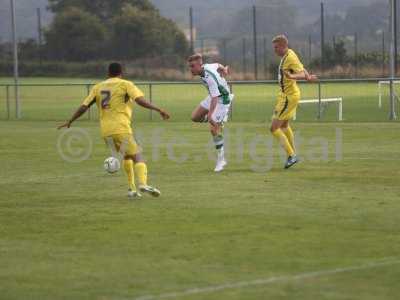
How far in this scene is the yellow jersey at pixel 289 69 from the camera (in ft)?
63.8

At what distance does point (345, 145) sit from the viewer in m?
24.6

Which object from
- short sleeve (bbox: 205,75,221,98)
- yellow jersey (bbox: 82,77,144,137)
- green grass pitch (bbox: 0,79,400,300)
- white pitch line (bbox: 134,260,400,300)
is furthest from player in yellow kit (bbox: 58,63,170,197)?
white pitch line (bbox: 134,260,400,300)

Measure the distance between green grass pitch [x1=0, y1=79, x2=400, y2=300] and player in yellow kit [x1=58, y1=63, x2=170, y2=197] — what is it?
43 centimetres

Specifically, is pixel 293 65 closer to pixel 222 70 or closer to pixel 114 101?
pixel 222 70

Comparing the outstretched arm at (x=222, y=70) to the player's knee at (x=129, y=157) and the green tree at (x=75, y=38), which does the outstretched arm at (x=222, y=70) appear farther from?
the green tree at (x=75, y=38)

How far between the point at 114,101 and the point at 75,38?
230 feet

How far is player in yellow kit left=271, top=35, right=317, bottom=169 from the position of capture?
1933cm

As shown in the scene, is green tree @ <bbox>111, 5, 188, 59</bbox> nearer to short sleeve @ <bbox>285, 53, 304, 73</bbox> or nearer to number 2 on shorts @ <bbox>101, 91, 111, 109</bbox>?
short sleeve @ <bbox>285, 53, 304, 73</bbox>

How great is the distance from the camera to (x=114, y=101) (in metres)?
15.5

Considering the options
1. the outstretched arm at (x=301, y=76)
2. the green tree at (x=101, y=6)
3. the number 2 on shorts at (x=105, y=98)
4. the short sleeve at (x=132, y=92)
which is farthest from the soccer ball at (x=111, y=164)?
the green tree at (x=101, y=6)

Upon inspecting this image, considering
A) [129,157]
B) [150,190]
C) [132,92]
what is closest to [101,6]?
[129,157]

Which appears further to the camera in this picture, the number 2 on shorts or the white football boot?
the number 2 on shorts

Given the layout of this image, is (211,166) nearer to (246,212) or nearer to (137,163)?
(137,163)

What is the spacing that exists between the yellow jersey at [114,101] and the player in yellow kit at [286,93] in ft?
14.3
